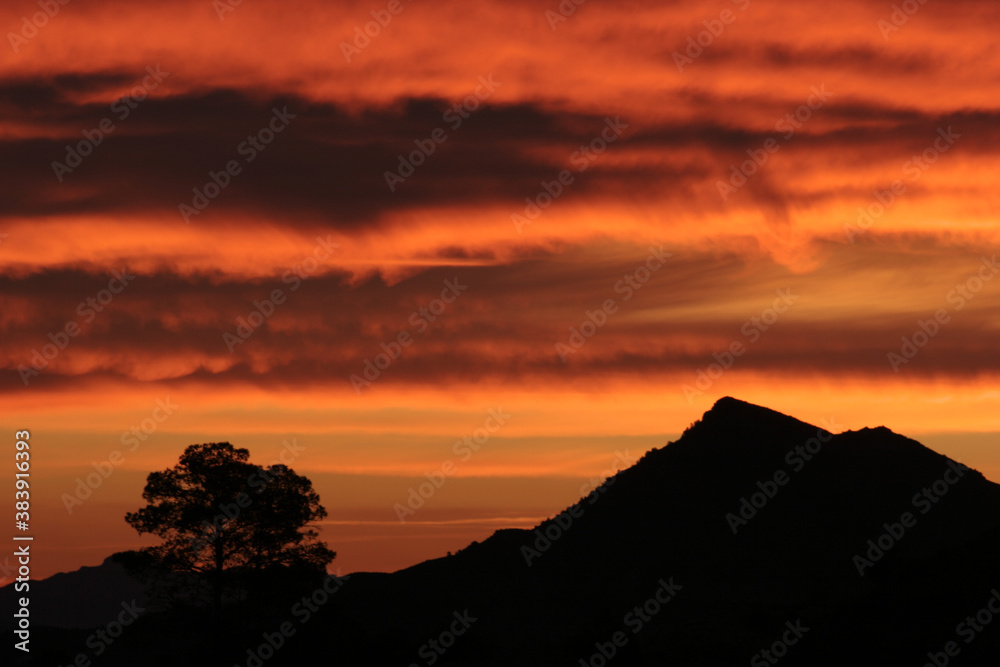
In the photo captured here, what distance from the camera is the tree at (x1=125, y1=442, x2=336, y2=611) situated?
153ft

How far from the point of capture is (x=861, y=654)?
129ft

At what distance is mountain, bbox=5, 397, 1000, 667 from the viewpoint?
4216cm

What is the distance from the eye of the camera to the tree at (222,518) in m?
46.6

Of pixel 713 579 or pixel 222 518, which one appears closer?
pixel 222 518

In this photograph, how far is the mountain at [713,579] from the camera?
42156mm

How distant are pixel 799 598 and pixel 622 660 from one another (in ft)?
61.1

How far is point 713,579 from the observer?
60.0 meters

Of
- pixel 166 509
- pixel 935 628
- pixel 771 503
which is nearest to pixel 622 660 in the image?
pixel 935 628

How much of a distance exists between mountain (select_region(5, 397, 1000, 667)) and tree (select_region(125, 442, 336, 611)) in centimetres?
243

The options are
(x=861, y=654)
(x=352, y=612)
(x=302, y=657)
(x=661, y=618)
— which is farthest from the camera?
(x=352, y=612)

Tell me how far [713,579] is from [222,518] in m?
28.2

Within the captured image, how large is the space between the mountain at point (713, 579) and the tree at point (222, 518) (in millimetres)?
2430

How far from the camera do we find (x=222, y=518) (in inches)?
1841

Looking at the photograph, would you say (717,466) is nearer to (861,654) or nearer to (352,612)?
(352,612)
